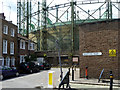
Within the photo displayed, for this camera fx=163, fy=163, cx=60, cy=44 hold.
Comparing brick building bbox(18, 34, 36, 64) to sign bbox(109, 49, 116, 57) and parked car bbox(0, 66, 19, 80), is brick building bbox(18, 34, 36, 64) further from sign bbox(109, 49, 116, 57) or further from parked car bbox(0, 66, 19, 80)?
sign bbox(109, 49, 116, 57)

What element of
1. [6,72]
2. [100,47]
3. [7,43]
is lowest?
[6,72]

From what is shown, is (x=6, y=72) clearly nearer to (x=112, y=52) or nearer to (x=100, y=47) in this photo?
(x=100, y=47)

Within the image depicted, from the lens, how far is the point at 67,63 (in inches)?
1352

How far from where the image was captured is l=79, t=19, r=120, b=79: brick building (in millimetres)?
13117

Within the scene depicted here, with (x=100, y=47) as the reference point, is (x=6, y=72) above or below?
below

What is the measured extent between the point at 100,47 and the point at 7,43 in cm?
1498

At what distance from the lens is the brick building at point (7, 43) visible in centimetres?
2242

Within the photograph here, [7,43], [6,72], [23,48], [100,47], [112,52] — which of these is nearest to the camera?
[112,52]

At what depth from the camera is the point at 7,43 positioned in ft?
78.2

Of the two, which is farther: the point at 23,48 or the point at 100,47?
the point at 23,48

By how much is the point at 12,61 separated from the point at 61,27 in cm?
2394

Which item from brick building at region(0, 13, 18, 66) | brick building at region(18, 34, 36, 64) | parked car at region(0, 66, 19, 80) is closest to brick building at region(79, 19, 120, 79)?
parked car at region(0, 66, 19, 80)

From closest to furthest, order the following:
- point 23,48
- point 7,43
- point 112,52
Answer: point 112,52 → point 7,43 → point 23,48

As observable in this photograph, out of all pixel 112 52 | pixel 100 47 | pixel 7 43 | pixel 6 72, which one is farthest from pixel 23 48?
pixel 112 52
